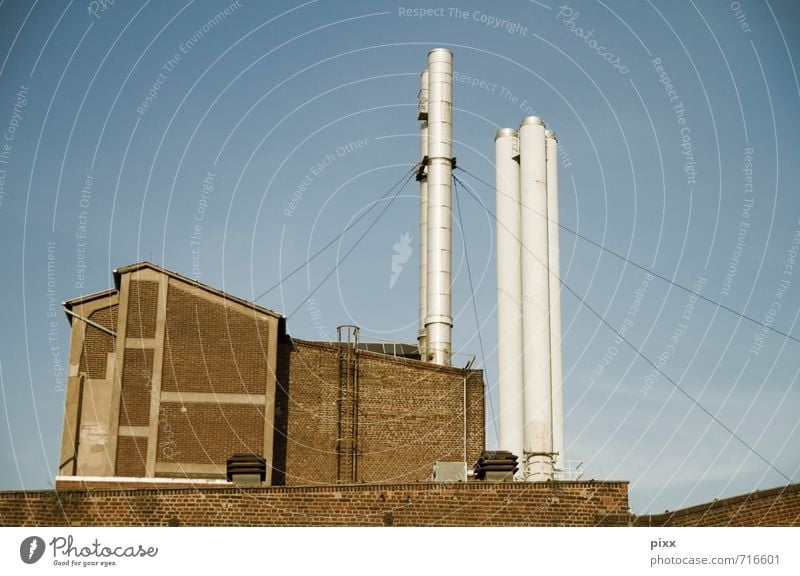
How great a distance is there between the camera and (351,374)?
1534 inches

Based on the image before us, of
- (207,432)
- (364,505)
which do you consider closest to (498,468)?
(364,505)

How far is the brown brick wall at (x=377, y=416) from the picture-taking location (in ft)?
123

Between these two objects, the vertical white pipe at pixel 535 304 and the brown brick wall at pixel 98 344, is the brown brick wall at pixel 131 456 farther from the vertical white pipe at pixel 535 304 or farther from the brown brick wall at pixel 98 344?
the vertical white pipe at pixel 535 304

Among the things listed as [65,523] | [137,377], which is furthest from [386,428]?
[65,523]

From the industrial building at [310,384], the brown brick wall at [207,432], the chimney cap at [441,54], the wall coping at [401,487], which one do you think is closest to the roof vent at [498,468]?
→ the wall coping at [401,487]

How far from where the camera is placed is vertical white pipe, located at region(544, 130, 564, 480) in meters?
37.1

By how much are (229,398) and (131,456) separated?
3729 millimetres

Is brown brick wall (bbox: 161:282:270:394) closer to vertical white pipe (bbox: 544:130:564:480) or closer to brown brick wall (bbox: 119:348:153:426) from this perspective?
brown brick wall (bbox: 119:348:153:426)

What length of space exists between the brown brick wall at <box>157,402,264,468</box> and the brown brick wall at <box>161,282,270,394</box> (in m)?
0.72

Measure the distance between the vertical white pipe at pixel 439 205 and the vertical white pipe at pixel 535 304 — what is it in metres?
4.63

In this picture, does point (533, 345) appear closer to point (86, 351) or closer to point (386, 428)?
point (386, 428)

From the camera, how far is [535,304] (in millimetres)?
37656

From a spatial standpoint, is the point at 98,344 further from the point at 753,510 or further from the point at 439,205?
the point at 753,510

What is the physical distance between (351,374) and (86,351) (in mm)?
9603
